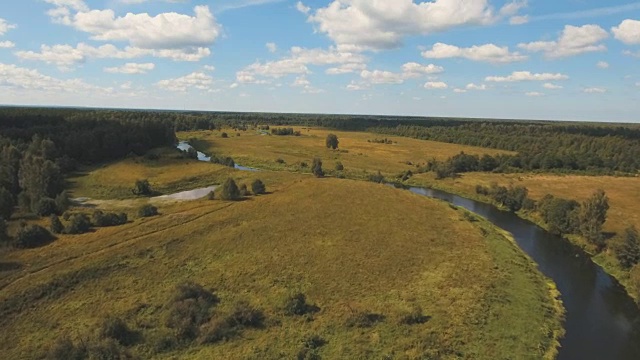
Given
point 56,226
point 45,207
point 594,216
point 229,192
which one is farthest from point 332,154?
point 56,226

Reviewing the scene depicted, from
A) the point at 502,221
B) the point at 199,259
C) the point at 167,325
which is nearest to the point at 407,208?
the point at 502,221

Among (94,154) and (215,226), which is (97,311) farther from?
(94,154)

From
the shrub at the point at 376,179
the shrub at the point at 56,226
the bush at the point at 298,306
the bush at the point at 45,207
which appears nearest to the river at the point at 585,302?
the bush at the point at 298,306

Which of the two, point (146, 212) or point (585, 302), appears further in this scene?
point (146, 212)

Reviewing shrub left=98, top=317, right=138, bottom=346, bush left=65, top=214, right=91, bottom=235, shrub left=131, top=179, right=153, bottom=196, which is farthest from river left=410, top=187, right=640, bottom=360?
shrub left=131, top=179, right=153, bottom=196

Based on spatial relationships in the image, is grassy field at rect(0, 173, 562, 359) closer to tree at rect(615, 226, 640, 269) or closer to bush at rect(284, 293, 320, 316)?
bush at rect(284, 293, 320, 316)

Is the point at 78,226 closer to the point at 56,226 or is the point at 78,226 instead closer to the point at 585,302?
the point at 56,226
